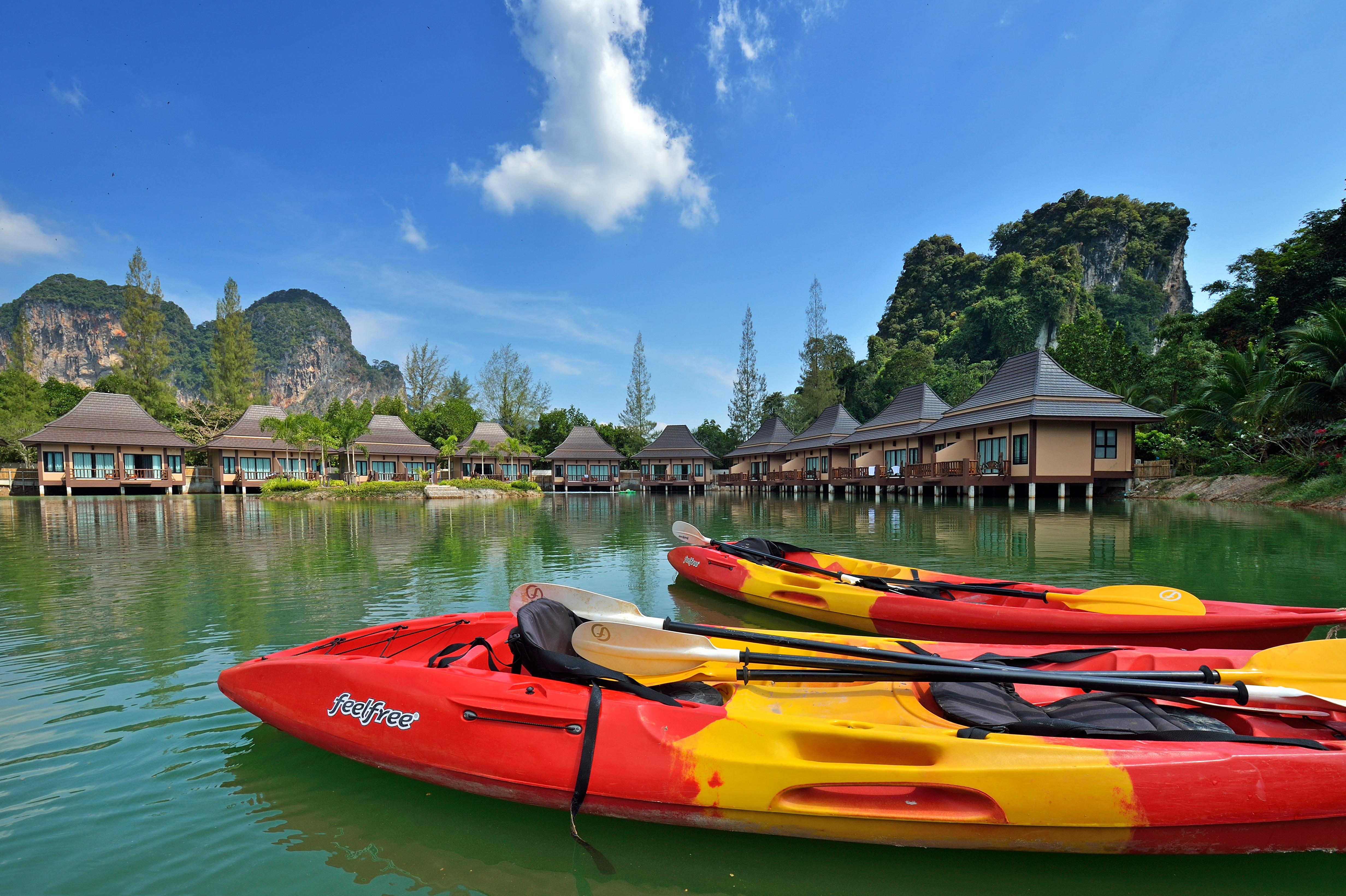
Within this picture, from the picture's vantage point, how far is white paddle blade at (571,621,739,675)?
328 centimetres

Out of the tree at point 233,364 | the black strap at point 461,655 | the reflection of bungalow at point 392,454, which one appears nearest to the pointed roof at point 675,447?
the reflection of bungalow at point 392,454

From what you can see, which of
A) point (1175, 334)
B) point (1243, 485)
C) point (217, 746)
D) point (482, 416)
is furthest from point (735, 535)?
point (482, 416)

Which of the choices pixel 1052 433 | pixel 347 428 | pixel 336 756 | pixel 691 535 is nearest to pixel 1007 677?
pixel 336 756

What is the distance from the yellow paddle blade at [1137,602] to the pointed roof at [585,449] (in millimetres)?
42889

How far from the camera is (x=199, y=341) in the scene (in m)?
99.9

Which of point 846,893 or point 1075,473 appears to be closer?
point 846,893

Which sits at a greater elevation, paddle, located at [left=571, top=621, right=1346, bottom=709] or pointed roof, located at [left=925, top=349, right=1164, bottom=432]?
pointed roof, located at [left=925, top=349, right=1164, bottom=432]

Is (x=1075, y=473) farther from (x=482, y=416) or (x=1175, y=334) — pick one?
(x=482, y=416)

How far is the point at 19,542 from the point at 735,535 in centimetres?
1599

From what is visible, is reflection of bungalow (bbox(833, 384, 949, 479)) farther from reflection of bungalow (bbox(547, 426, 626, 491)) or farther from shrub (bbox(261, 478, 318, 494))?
shrub (bbox(261, 478, 318, 494))

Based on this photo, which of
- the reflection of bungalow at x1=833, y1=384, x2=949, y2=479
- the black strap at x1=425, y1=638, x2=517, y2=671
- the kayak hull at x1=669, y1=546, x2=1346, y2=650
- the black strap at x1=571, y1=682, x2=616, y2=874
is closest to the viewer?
the black strap at x1=571, y1=682, x2=616, y2=874

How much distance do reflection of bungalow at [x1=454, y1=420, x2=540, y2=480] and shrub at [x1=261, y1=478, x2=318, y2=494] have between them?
13484 mm

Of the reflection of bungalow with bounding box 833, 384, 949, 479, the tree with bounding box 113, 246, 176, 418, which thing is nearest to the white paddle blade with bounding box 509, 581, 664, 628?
the reflection of bungalow with bounding box 833, 384, 949, 479

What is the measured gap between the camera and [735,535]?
14758 mm
